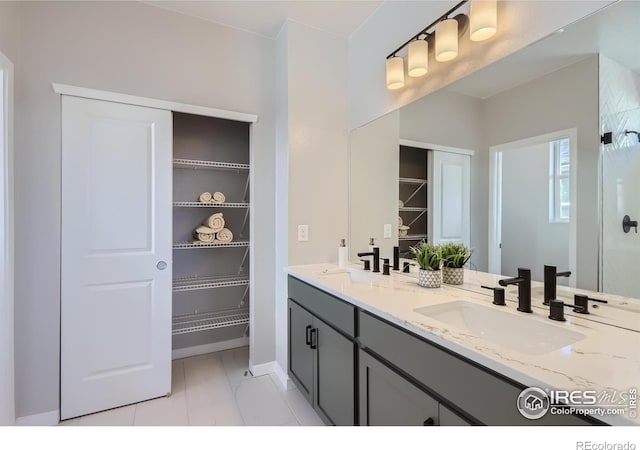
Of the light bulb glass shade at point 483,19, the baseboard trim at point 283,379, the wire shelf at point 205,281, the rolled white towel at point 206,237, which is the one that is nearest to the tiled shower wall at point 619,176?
the light bulb glass shade at point 483,19

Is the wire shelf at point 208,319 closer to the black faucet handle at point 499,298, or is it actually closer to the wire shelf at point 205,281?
the wire shelf at point 205,281

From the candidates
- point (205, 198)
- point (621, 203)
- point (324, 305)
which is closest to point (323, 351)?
point (324, 305)

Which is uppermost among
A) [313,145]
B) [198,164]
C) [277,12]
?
[277,12]

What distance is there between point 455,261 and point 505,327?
469 millimetres

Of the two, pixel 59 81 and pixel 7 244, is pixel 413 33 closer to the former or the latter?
pixel 59 81

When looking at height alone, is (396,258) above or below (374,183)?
below

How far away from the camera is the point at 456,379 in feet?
2.92

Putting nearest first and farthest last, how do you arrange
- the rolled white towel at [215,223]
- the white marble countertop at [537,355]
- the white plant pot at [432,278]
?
the white marble countertop at [537,355]
the white plant pot at [432,278]
the rolled white towel at [215,223]

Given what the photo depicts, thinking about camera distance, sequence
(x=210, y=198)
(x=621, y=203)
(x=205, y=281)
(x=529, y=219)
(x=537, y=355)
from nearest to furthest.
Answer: (x=537, y=355) < (x=621, y=203) < (x=529, y=219) < (x=210, y=198) < (x=205, y=281)

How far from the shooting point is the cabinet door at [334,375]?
1406mm

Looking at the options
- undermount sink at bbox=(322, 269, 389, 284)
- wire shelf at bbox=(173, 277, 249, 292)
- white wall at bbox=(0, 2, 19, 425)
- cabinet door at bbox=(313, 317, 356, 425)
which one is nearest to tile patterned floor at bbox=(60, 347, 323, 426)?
cabinet door at bbox=(313, 317, 356, 425)

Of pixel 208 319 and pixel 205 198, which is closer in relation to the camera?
pixel 205 198

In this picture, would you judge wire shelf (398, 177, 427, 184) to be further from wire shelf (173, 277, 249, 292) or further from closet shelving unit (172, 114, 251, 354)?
wire shelf (173, 277, 249, 292)

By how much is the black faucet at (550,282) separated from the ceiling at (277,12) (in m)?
1.93
